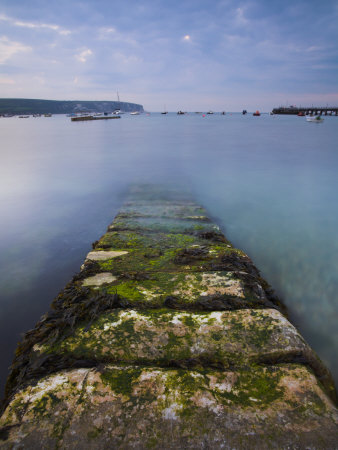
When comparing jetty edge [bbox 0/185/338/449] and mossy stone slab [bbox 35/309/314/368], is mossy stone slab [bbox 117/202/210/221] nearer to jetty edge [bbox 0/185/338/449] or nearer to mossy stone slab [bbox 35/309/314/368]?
jetty edge [bbox 0/185/338/449]

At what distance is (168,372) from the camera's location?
2432mm

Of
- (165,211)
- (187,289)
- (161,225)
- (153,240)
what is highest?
(187,289)

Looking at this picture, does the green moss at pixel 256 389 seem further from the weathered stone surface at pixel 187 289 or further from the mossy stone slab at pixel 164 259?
the mossy stone slab at pixel 164 259

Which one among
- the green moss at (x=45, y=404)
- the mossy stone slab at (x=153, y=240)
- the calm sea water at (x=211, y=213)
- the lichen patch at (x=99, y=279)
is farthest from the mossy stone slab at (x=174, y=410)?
the mossy stone slab at (x=153, y=240)

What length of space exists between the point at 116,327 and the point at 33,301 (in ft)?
10.1

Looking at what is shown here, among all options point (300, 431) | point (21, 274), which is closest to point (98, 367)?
point (300, 431)

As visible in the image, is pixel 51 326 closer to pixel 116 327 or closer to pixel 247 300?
pixel 116 327

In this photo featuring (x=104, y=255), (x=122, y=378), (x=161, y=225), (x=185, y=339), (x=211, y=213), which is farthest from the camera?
(x=211, y=213)

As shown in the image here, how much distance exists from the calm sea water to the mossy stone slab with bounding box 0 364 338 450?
197 centimetres

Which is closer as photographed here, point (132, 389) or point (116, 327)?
point (132, 389)

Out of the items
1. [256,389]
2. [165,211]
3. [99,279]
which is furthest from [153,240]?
[256,389]

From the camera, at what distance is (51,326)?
123 inches

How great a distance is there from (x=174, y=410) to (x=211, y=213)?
7.79 metres

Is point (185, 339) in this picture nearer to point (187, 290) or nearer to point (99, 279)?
point (187, 290)
